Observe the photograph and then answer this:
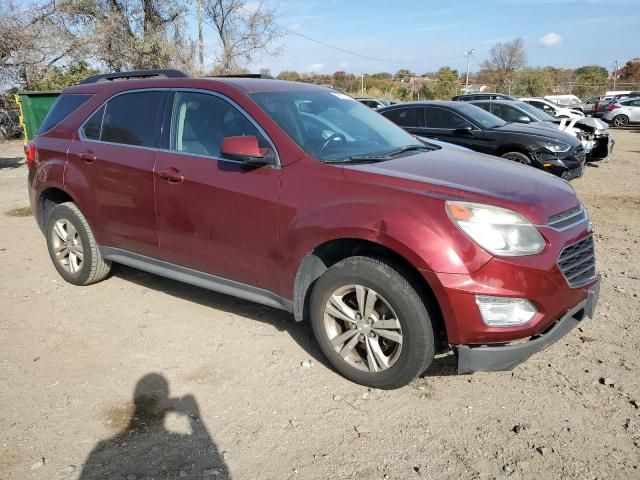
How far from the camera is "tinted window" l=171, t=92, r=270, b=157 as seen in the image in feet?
11.9

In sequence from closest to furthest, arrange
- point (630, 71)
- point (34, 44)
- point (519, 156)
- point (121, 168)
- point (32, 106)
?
point (121, 168) < point (519, 156) < point (32, 106) < point (34, 44) < point (630, 71)

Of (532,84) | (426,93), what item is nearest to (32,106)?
(426,93)

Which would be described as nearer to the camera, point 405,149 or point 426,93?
point 405,149

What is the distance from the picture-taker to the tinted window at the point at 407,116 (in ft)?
32.2

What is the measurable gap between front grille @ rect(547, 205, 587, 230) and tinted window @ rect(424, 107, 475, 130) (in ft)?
20.9

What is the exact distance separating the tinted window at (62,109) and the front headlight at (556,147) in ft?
23.0

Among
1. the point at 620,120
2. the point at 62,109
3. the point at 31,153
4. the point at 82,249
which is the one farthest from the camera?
the point at 620,120

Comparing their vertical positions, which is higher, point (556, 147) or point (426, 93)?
point (426, 93)

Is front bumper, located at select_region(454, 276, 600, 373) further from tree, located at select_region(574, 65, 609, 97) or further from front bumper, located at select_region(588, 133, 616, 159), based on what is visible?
tree, located at select_region(574, 65, 609, 97)

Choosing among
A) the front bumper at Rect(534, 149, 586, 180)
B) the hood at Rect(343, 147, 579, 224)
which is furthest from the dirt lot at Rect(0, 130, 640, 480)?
the front bumper at Rect(534, 149, 586, 180)

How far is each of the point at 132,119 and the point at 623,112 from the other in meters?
26.9

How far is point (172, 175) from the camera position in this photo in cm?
380

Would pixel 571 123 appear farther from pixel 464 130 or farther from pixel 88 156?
pixel 88 156

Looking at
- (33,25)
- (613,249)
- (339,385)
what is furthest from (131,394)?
(33,25)
